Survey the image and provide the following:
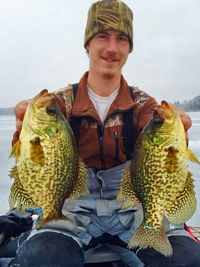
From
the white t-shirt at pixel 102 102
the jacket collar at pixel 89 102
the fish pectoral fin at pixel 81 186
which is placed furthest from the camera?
the white t-shirt at pixel 102 102

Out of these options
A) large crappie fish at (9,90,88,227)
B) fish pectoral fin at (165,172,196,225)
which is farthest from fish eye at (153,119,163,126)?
large crappie fish at (9,90,88,227)

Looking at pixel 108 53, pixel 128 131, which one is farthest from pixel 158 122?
pixel 108 53

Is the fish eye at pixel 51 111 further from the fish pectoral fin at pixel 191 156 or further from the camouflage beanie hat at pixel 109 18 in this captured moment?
the camouflage beanie hat at pixel 109 18

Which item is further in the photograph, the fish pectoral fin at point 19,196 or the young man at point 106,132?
the young man at point 106,132

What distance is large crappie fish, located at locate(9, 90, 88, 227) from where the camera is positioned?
229 cm

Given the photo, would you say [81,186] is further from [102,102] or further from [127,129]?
[102,102]

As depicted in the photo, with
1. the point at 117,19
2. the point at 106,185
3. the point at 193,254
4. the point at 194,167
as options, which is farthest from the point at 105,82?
the point at 194,167

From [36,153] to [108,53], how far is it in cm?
150

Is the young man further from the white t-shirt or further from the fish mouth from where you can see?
the fish mouth

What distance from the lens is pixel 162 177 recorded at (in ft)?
7.66

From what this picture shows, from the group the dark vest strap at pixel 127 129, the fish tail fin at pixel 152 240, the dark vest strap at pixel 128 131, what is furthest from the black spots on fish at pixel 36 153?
the dark vest strap at pixel 128 131

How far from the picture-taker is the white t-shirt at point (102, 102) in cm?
330

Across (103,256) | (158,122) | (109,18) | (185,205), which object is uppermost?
(109,18)

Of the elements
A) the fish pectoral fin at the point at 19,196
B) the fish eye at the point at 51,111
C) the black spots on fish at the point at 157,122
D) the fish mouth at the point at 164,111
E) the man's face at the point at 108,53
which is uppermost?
the man's face at the point at 108,53
